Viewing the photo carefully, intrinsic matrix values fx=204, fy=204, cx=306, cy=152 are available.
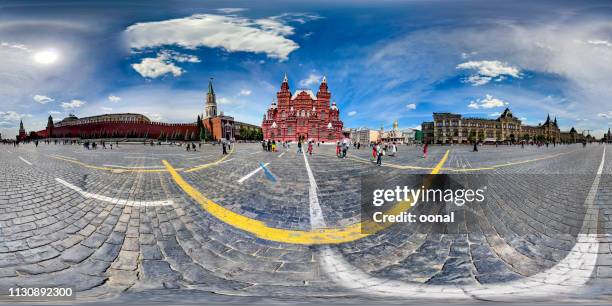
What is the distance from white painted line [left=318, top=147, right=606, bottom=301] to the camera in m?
1.55

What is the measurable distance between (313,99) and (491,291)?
134 inches

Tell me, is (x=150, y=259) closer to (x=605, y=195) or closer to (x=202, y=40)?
(x=202, y=40)

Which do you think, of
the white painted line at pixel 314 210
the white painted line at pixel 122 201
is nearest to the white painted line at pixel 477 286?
the white painted line at pixel 314 210

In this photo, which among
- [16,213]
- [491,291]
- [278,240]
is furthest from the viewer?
[16,213]

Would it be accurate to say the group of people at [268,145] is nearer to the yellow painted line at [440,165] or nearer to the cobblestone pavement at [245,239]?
the cobblestone pavement at [245,239]

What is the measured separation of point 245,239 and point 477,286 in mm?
1991

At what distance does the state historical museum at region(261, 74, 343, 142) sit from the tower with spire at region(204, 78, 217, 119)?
960 millimetres

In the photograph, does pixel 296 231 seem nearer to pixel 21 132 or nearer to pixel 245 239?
pixel 245 239

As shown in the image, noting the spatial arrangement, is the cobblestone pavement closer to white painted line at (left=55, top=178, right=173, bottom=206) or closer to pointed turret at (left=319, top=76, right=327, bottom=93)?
white painted line at (left=55, top=178, right=173, bottom=206)

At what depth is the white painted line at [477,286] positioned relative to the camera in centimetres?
155

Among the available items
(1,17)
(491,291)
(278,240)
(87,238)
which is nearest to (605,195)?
(491,291)

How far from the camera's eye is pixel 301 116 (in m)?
5.02

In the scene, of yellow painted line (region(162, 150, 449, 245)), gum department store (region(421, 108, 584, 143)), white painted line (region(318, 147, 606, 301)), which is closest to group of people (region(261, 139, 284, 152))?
yellow painted line (region(162, 150, 449, 245))

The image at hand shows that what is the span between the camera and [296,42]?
9.78 feet
